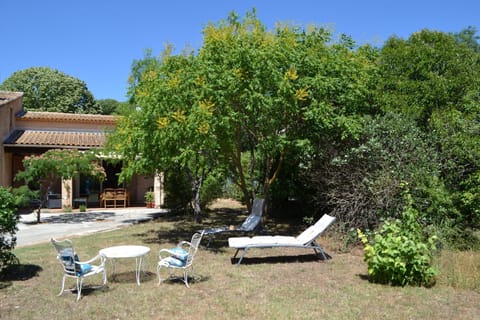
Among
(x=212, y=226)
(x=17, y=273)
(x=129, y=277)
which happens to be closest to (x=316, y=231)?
(x=129, y=277)

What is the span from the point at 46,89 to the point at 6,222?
1529 inches

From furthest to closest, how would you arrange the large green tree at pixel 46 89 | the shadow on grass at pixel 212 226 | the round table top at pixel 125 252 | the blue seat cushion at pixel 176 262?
the large green tree at pixel 46 89 < the shadow on grass at pixel 212 226 < the round table top at pixel 125 252 < the blue seat cushion at pixel 176 262

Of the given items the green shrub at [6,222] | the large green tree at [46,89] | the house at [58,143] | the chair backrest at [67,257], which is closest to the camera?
the chair backrest at [67,257]

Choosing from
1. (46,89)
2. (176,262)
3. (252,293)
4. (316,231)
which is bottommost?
(252,293)

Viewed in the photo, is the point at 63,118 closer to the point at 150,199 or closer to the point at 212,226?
the point at 150,199

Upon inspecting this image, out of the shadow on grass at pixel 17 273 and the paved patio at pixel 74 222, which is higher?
the paved patio at pixel 74 222

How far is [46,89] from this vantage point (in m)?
42.9

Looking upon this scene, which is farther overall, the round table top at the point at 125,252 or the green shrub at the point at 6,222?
the green shrub at the point at 6,222

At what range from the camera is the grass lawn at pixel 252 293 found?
6.26 metres

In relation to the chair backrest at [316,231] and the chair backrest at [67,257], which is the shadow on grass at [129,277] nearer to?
the chair backrest at [67,257]

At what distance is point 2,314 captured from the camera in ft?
20.5

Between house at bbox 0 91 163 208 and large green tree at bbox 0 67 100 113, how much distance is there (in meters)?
18.3

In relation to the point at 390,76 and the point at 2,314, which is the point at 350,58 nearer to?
the point at 390,76

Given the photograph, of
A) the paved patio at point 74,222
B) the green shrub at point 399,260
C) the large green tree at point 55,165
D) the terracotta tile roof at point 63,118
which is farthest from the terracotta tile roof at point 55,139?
the green shrub at point 399,260
